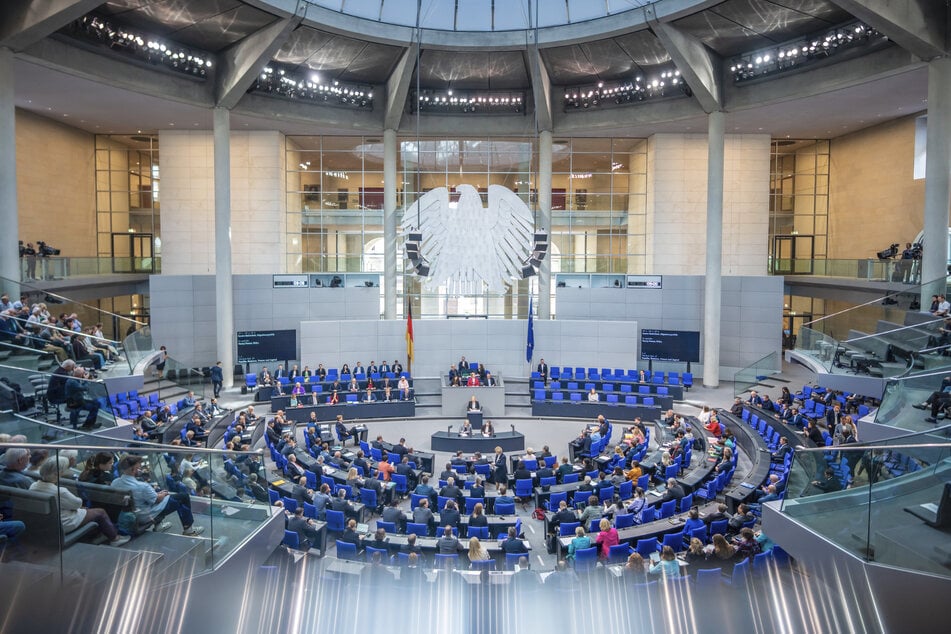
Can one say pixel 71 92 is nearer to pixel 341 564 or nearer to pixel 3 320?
pixel 3 320

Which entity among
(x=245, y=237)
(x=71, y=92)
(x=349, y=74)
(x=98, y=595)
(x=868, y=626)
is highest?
(x=349, y=74)

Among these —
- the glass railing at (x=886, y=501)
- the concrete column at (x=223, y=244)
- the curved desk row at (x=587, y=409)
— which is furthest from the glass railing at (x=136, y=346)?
the glass railing at (x=886, y=501)

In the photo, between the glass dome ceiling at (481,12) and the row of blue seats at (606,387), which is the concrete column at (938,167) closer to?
the row of blue seats at (606,387)

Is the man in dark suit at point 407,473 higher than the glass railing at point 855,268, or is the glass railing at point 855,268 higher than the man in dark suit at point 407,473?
the glass railing at point 855,268

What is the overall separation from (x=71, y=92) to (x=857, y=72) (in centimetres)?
2475

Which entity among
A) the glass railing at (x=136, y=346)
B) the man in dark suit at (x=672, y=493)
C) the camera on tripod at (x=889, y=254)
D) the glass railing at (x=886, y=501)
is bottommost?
the man in dark suit at (x=672, y=493)

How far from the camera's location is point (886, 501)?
5.43 meters

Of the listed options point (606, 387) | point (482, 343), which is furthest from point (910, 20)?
point (482, 343)

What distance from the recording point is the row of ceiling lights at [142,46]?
17703 mm

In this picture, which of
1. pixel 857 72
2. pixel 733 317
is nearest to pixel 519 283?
pixel 733 317

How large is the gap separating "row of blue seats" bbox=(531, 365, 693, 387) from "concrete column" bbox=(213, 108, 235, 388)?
36.4 feet

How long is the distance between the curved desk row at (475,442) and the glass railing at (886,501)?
996 cm

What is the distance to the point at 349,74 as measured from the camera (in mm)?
23516

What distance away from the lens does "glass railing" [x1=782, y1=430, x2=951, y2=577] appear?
194 inches
